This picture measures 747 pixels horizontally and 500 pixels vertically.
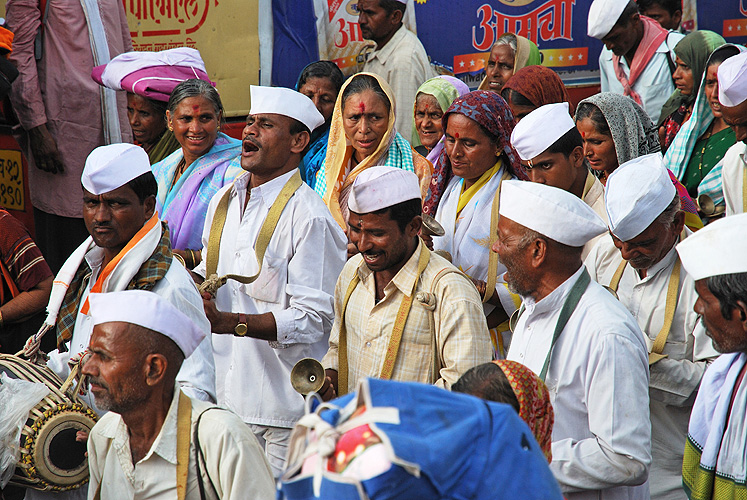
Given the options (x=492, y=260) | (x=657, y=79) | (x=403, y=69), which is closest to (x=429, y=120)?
(x=403, y=69)

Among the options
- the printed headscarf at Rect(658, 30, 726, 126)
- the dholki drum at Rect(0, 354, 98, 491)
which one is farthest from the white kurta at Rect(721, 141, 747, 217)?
the dholki drum at Rect(0, 354, 98, 491)

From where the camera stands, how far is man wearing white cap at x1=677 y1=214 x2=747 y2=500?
8.46 feet

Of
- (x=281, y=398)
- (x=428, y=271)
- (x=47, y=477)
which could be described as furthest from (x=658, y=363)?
(x=47, y=477)

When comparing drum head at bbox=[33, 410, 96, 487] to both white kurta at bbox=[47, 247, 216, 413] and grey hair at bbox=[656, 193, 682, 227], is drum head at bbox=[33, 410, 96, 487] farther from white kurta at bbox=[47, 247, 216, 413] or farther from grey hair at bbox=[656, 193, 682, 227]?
grey hair at bbox=[656, 193, 682, 227]

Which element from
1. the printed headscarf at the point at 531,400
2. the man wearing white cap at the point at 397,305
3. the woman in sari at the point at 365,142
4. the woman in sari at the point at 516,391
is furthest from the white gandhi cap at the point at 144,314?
the woman in sari at the point at 365,142

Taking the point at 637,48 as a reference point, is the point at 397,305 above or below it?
below

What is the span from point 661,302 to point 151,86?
3921 millimetres

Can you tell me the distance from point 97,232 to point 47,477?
1.10m

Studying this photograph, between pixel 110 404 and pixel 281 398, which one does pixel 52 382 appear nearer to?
pixel 110 404

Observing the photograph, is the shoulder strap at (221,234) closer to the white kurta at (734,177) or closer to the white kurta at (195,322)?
the white kurta at (195,322)

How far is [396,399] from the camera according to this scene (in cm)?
157

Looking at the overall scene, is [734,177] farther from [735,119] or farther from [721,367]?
[721,367]

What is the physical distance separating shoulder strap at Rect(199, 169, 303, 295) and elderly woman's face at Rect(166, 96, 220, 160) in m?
1.11

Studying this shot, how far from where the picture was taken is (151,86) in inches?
239
